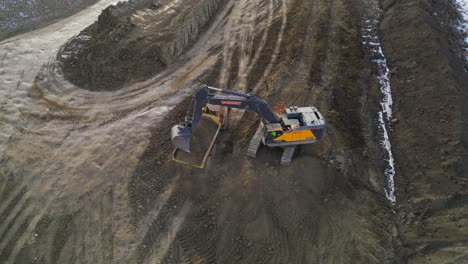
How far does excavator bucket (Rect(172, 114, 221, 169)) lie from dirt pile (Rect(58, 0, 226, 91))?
4465 millimetres

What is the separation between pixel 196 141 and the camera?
38.5 feet

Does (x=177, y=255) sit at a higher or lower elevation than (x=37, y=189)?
lower

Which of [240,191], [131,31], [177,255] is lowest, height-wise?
[177,255]

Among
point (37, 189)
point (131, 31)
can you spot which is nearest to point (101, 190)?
point (37, 189)

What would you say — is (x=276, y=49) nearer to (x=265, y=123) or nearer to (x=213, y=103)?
(x=265, y=123)

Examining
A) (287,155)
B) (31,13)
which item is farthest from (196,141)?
(31,13)

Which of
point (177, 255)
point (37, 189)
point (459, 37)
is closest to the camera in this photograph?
point (177, 255)

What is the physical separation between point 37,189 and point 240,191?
255 inches

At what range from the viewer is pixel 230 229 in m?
10.1

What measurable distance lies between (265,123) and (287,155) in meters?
1.27

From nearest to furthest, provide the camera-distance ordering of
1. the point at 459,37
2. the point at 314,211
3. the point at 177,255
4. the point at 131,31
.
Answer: the point at 177,255
the point at 314,211
the point at 131,31
the point at 459,37

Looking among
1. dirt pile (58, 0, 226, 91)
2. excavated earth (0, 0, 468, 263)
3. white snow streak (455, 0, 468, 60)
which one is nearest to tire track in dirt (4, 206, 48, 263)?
excavated earth (0, 0, 468, 263)

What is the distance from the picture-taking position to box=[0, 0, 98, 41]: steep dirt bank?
16917mm

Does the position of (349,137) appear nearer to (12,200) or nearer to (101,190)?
(101,190)
